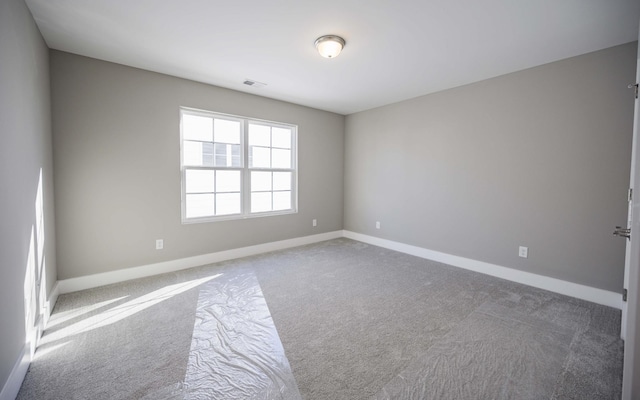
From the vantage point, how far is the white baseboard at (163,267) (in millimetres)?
3029

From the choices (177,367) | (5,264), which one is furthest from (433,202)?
(5,264)

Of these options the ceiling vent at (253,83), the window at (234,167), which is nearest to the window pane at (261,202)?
the window at (234,167)

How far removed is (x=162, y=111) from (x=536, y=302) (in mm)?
4851

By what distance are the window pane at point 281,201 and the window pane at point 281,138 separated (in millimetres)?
850

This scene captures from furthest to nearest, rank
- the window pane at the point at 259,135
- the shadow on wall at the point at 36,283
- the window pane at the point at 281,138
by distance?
the window pane at the point at 281,138 → the window pane at the point at 259,135 → the shadow on wall at the point at 36,283

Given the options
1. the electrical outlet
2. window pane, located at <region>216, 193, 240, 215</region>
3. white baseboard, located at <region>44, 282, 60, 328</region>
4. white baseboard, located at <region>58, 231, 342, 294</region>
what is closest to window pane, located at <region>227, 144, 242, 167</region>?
window pane, located at <region>216, 193, 240, 215</region>

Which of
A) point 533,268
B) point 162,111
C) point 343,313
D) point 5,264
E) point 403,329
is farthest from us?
point 162,111

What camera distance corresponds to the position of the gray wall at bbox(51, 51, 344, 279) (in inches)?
115

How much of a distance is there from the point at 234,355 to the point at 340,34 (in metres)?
2.83

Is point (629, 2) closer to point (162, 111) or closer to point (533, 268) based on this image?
point (533, 268)

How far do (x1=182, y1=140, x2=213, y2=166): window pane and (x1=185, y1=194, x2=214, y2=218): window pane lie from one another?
472 millimetres

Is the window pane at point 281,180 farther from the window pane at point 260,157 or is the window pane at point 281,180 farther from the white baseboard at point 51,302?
the white baseboard at point 51,302

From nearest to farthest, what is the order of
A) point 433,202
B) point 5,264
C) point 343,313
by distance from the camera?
point 5,264 < point 343,313 < point 433,202

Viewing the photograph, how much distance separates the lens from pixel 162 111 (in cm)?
348
